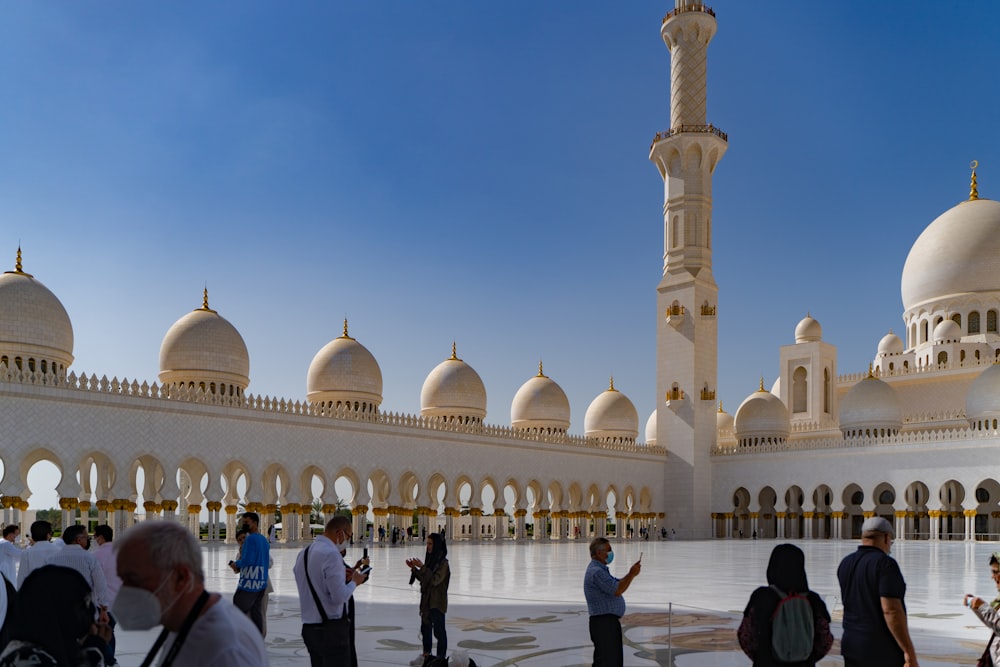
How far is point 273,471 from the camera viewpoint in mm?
28344

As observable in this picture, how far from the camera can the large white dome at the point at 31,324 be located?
73.0 ft

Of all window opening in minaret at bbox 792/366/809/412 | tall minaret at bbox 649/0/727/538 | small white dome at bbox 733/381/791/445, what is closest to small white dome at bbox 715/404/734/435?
window opening in minaret at bbox 792/366/809/412

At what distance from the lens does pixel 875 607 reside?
13.0ft

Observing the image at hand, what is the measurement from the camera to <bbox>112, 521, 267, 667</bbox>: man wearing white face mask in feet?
6.86

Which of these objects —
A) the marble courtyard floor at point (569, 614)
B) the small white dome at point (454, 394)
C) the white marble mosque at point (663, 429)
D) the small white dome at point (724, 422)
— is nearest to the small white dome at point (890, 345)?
the white marble mosque at point (663, 429)

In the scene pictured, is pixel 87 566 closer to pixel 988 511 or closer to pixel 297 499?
pixel 297 499

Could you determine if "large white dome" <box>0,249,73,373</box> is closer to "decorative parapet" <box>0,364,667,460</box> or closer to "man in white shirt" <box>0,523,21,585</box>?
"decorative parapet" <box>0,364,667,460</box>

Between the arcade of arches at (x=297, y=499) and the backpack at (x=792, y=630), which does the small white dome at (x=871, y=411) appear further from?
the backpack at (x=792, y=630)

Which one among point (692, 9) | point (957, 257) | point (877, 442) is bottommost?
point (877, 442)

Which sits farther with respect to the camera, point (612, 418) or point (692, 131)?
point (612, 418)

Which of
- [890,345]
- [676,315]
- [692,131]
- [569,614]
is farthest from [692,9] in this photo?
[569,614]

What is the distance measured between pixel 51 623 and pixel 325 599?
4.60ft

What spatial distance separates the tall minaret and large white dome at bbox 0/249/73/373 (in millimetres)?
18833

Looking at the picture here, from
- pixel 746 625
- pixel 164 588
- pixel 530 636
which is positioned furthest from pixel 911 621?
pixel 164 588
